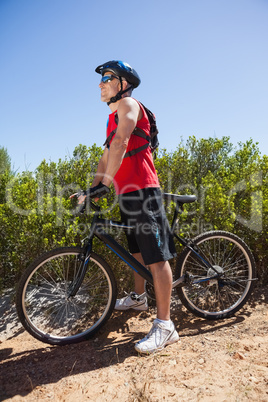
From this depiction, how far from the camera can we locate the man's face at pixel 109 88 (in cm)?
263

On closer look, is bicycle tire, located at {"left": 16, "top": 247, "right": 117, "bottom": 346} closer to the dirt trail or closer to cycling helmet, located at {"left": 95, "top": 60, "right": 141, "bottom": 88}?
the dirt trail

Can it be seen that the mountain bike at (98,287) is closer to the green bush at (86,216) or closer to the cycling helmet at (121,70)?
the green bush at (86,216)

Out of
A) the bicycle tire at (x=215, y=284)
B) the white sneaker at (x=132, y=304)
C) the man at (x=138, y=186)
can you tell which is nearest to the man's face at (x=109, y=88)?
the man at (x=138, y=186)

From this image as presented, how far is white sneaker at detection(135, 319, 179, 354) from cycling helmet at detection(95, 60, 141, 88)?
216cm

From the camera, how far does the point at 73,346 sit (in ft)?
8.75

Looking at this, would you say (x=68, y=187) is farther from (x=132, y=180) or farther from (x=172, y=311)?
(x=172, y=311)

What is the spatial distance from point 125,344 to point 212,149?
4.07 m

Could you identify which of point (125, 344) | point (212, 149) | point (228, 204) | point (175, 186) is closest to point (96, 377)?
point (125, 344)

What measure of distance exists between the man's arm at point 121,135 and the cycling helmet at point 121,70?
0.35 meters

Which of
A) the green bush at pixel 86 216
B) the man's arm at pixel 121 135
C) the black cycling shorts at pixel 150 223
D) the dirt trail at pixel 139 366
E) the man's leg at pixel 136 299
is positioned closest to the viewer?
the dirt trail at pixel 139 366

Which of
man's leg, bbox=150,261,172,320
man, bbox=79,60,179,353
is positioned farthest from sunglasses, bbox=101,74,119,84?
man's leg, bbox=150,261,172,320

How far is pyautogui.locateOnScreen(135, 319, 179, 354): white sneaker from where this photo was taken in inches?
96.3

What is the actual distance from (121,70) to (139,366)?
7.92 feet

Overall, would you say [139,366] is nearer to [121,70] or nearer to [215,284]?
[215,284]
